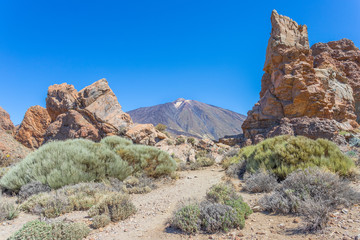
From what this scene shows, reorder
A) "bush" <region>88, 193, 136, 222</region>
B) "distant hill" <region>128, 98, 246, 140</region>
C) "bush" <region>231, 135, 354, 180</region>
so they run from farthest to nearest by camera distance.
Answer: "distant hill" <region>128, 98, 246, 140</region> → "bush" <region>231, 135, 354, 180</region> → "bush" <region>88, 193, 136, 222</region>

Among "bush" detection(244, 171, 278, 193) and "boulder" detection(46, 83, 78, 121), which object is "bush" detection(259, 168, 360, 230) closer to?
"bush" detection(244, 171, 278, 193)

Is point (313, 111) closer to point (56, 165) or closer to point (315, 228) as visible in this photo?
point (315, 228)

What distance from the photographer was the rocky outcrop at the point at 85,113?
12.5m

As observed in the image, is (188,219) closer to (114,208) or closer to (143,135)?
(114,208)

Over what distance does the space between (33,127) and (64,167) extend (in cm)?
1026

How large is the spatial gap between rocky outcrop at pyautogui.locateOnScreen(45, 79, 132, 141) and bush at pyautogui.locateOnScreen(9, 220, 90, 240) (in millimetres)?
9789

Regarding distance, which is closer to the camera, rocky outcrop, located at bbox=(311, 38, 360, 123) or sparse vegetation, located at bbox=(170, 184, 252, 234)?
sparse vegetation, located at bbox=(170, 184, 252, 234)

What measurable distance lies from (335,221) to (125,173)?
5.70 m

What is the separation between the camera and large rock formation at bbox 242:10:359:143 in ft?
51.6

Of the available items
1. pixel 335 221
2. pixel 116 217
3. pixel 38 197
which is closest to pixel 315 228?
pixel 335 221

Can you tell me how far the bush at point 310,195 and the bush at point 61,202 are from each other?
367 cm

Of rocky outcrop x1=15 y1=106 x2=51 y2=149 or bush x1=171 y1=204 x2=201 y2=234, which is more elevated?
rocky outcrop x1=15 y1=106 x2=51 y2=149

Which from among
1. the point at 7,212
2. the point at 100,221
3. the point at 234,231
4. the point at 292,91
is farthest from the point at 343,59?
the point at 7,212

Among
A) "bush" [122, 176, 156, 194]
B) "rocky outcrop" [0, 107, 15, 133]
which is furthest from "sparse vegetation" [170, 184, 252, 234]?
"rocky outcrop" [0, 107, 15, 133]
